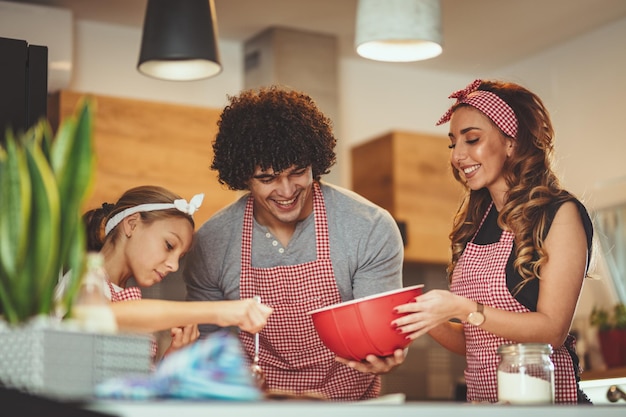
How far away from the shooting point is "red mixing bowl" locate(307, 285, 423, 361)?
1.62 meters

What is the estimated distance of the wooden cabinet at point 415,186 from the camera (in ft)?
15.7

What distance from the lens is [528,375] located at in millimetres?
1412

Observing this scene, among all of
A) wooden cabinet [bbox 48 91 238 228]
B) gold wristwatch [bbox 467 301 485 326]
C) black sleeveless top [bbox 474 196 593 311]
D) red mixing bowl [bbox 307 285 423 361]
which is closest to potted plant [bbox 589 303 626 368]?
wooden cabinet [bbox 48 91 238 228]

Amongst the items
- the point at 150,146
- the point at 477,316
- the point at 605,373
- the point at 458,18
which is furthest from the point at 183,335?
the point at 458,18

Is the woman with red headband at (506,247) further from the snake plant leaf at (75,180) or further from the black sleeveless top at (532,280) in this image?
the snake plant leaf at (75,180)

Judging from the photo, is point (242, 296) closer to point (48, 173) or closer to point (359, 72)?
point (48, 173)

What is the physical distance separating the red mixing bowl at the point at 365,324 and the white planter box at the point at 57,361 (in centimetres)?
58

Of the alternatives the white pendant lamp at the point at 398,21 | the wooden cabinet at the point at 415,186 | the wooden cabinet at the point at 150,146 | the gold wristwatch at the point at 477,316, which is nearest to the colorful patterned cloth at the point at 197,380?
the gold wristwatch at the point at 477,316

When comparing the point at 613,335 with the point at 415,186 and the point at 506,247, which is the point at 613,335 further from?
the point at 506,247

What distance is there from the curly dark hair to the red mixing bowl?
1.79 feet

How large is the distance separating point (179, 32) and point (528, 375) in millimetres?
1881

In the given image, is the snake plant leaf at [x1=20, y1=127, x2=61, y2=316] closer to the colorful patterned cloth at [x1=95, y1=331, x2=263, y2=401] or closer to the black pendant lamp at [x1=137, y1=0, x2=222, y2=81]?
the colorful patterned cloth at [x1=95, y1=331, x2=263, y2=401]

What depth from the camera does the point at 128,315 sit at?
142 cm

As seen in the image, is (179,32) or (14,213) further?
(179,32)
